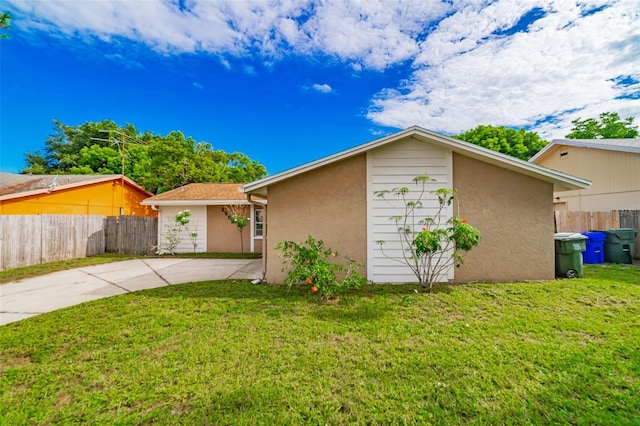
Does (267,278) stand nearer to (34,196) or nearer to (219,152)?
(34,196)

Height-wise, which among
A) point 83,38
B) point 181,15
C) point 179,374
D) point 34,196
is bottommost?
point 179,374

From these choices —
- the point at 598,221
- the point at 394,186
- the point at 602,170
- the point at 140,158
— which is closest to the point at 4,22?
the point at 394,186

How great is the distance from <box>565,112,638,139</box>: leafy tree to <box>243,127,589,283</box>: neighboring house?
2545cm

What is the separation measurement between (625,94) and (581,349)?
1949cm

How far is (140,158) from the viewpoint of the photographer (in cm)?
2478

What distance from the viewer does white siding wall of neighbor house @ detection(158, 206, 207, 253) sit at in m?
12.6

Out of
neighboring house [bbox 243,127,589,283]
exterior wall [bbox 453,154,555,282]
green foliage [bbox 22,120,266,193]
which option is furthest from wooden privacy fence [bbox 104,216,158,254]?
exterior wall [bbox 453,154,555,282]

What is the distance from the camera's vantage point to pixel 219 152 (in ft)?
93.5

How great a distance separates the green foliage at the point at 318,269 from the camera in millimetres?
4751

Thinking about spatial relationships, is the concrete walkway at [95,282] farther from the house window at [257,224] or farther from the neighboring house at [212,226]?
the house window at [257,224]

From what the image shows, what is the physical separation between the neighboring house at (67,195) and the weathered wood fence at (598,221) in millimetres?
23063

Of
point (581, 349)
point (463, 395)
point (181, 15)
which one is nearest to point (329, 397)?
point (463, 395)

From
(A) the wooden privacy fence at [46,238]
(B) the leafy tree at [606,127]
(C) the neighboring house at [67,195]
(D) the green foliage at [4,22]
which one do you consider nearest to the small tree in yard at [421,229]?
(D) the green foliage at [4,22]

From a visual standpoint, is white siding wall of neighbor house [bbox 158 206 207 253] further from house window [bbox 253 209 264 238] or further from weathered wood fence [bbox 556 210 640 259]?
weathered wood fence [bbox 556 210 640 259]
